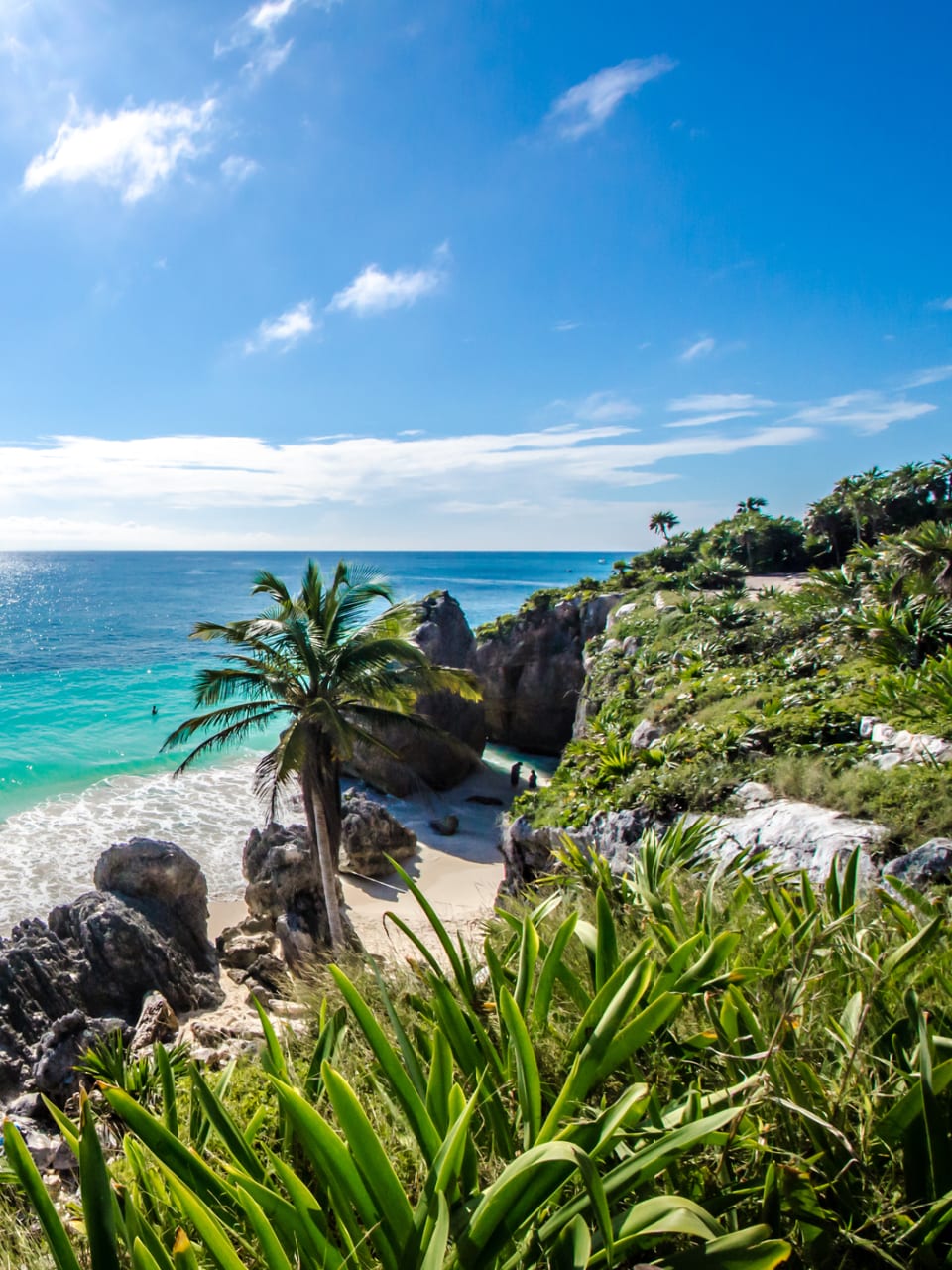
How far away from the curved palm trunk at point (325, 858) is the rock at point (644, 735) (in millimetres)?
6548

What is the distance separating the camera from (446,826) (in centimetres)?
2292

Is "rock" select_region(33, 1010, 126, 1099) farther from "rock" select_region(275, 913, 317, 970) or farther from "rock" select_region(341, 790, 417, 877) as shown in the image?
"rock" select_region(341, 790, 417, 877)

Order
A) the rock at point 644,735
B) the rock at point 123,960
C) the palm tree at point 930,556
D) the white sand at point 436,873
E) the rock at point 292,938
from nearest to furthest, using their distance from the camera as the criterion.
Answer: the rock at point 123,960, the rock at point 644,735, the palm tree at point 930,556, the rock at point 292,938, the white sand at point 436,873

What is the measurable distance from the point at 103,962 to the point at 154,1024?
1979 mm

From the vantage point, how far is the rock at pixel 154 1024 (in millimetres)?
9516

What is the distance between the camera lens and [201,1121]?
3041mm

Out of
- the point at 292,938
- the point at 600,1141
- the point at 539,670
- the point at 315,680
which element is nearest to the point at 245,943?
the point at 292,938

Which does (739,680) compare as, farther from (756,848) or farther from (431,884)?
(431,884)

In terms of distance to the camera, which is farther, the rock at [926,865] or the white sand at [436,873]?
the white sand at [436,873]

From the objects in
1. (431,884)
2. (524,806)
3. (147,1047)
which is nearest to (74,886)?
(431,884)

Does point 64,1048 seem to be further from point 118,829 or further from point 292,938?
point 118,829

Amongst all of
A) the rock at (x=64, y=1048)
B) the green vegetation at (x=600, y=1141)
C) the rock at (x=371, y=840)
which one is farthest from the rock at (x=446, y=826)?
the green vegetation at (x=600, y=1141)

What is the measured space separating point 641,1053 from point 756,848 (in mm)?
5026

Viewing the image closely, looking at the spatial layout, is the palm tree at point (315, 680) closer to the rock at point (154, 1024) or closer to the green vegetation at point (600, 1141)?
the rock at point (154, 1024)
